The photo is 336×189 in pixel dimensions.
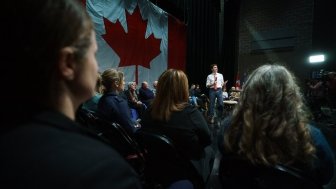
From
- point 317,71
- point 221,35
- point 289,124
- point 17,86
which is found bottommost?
point 289,124

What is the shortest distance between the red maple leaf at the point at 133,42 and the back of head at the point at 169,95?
11.2 feet

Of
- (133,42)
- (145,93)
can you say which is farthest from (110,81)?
(133,42)

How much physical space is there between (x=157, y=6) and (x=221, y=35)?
12.9 ft

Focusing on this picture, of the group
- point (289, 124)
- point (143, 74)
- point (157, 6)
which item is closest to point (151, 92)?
point (143, 74)

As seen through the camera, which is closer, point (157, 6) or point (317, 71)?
point (157, 6)

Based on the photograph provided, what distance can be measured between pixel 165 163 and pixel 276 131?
0.72m

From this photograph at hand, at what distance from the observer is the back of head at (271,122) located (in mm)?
1125

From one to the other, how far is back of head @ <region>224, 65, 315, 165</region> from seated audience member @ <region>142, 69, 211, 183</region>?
0.48m

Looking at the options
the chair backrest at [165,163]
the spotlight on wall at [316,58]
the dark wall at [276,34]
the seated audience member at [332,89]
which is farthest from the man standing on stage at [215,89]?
the chair backrest at [165,163]

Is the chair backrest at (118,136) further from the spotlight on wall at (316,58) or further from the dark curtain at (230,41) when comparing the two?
the dark curtain at (230,41)

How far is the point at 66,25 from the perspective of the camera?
1.40 ft

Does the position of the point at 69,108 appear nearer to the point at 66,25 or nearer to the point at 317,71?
the point at 66,25

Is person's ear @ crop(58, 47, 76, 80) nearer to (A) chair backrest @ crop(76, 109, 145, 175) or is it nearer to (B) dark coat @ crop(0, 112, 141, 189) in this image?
(B) dark coat @ crop(0, 112, 141, 189)

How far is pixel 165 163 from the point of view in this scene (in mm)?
1660
